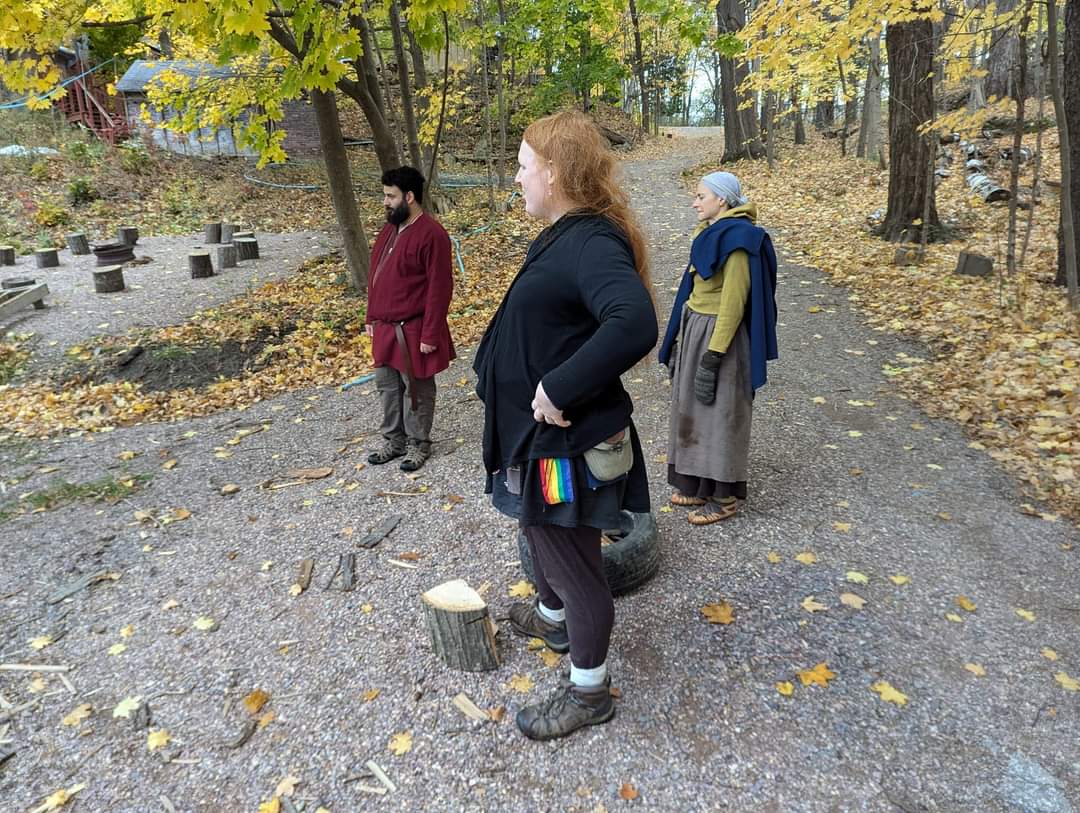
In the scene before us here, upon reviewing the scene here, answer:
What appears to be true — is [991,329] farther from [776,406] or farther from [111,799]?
[111,799]

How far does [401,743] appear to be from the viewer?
2.60 meters

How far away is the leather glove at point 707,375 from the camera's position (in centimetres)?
356

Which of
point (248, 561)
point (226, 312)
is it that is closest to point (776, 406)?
point (248, 561)

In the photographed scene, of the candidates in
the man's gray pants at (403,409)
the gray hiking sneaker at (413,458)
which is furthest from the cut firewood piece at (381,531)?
the man's gray pants at (403,409)

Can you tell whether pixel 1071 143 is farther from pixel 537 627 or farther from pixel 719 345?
pixel 537 627

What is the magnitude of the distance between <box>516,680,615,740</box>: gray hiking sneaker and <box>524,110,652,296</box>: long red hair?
1.66 metres

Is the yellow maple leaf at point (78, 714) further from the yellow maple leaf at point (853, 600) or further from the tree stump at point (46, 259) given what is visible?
the tree stump at point (46, 259)

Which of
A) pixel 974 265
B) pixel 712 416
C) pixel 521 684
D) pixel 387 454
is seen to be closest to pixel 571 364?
pixel 521 684

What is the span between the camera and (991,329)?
6531 millimetres

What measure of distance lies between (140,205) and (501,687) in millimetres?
20202

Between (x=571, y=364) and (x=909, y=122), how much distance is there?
31.2ft

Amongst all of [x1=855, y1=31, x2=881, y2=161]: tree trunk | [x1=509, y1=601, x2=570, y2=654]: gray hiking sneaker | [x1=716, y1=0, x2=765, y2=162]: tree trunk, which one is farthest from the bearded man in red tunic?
[x1=716, y1=0, x2=765, y2=162]: tree trunk

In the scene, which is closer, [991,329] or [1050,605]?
[1050,605]

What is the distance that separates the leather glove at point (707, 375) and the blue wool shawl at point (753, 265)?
7.8 inches
